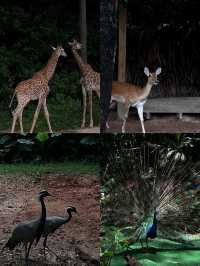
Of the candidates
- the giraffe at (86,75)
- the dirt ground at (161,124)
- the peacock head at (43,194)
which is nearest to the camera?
the peacock head at (43,194)

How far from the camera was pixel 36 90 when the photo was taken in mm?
5418

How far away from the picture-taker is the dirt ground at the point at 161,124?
18.6 feet

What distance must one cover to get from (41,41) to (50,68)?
0.26 m

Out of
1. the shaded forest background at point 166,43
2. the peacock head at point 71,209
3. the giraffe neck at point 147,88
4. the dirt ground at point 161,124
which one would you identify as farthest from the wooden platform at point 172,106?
the peacock head at point 71,209

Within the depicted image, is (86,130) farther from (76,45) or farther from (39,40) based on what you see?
(39,40)

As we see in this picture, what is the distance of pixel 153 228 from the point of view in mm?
5336

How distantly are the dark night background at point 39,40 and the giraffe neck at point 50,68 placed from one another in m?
0.10

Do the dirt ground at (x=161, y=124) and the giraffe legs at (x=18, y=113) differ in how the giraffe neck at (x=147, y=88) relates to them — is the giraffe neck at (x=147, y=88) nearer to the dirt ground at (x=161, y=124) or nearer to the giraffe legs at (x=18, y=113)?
the dirt ground at (x=161, y=124)

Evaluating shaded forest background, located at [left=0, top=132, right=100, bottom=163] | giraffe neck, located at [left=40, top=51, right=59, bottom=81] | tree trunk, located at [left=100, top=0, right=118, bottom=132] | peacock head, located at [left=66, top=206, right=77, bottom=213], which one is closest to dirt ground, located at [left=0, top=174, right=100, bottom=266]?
peacock head, located at [left=66, top=206, right=77, bottom=213]

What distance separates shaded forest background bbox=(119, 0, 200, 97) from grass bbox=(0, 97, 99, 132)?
0.76m

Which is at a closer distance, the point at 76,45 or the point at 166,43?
the point at 76,45

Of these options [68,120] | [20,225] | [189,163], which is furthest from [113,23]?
[20,225]

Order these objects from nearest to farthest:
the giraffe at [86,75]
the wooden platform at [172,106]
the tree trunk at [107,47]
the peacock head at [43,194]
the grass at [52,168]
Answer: the tree trunk at [107,47]
the peacock head at [43,194]
the grass at [52,168]
the giraffe at [86,75]
the wooden platform at [172,106]

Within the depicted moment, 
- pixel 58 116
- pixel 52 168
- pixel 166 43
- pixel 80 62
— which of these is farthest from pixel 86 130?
pixel 166 43
